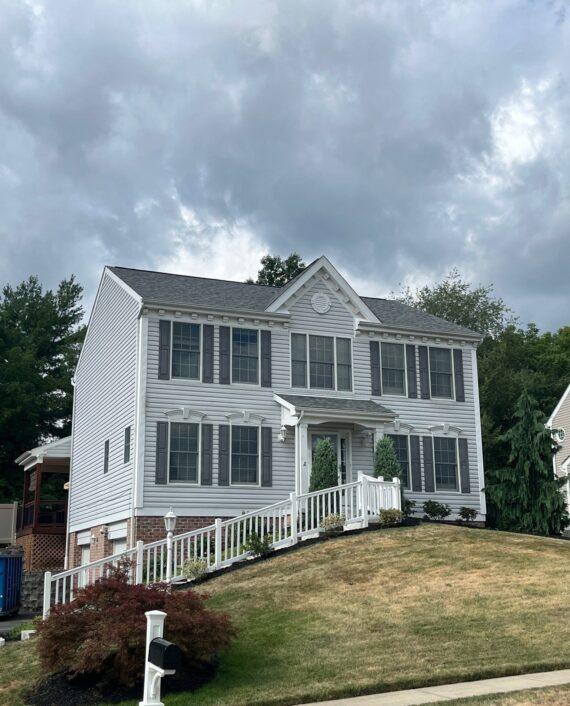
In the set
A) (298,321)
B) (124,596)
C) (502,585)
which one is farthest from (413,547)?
(298,321)

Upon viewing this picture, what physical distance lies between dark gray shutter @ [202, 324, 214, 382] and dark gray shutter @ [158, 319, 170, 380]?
1037 millimetres

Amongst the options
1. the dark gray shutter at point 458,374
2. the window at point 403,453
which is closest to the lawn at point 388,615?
the window at point 403,453

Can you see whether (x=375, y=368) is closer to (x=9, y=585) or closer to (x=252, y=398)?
(x=252, y=398)

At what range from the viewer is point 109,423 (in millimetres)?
25938

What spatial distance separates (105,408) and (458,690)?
62.5 ft

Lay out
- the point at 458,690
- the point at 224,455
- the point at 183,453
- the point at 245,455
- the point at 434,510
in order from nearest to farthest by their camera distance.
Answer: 1. the point at 458,690
2. the point at 183,453
3. the point at 224,455
4. the point at 245,455
5. the point at 434,510

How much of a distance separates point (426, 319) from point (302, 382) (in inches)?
221

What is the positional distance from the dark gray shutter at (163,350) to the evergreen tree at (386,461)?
6073 millimetres

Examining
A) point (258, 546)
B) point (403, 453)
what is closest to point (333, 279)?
point (403, 453)

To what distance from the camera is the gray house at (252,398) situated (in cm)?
2297

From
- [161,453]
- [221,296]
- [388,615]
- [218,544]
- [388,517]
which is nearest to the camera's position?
[388,615]

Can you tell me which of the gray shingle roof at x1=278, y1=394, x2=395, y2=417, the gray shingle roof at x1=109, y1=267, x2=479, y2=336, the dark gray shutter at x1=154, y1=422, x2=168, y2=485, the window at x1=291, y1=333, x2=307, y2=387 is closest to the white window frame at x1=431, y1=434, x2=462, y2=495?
the gray shingle roof at x1=278, y1=394, x2=395, y2=417

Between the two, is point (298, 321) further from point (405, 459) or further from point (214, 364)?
point (405, 459)

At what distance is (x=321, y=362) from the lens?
2553cm
